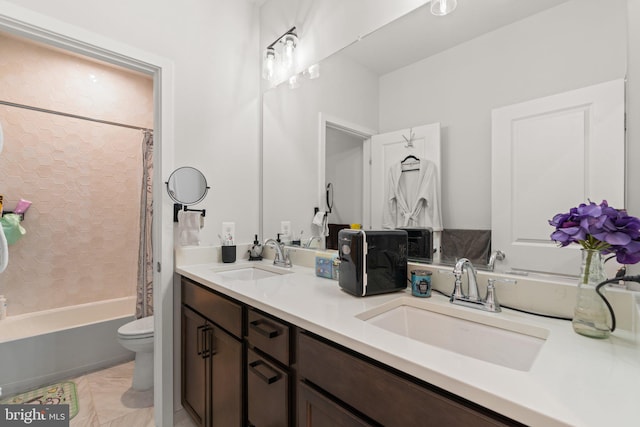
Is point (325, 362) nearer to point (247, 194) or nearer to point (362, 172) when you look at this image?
point (362, 172)

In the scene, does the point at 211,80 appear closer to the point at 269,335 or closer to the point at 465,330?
the point at 269,335

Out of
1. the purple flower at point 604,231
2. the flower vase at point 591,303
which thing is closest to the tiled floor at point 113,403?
the flower vase at point 591,303

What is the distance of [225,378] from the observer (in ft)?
4.32

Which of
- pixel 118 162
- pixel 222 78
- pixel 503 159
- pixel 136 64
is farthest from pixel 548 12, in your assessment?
pixel 118 162

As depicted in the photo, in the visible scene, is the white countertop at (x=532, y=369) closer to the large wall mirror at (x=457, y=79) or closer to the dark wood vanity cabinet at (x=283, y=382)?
the dark wood vanity cabinet at (x=283, y=382)

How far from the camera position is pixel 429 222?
4.11ft

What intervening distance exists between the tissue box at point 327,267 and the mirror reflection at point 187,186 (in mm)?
869

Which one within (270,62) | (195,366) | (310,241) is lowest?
(195,366)

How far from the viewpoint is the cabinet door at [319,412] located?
0.76 m

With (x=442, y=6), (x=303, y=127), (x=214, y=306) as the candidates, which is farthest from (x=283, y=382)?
(x=442, y=6)

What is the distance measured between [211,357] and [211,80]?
1672 millimetres

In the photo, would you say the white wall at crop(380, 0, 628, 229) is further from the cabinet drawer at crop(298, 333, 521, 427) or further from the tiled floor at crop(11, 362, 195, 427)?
the tiled floor at crop(11, 362, 195, 427)

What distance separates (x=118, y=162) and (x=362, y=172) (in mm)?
2615

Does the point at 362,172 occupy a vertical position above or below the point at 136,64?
below
